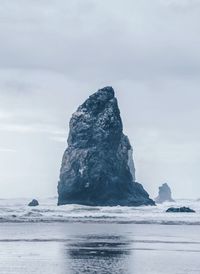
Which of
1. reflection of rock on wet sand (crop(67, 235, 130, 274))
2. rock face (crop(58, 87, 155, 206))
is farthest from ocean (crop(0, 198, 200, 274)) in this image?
rock face (crop(58, 87, 155, 206))

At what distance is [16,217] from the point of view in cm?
8425

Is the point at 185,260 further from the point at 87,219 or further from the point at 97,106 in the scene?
the point at 97,106

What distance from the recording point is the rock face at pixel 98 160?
11944cm

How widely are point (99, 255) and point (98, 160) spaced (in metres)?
81.7

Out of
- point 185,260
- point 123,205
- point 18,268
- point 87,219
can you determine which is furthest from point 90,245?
point 123,205

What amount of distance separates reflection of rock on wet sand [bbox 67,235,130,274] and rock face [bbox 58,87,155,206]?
218 ft

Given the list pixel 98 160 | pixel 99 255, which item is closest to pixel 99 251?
pixel 99 255

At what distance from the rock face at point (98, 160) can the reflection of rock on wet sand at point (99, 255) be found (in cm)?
6653

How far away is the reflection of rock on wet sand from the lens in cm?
3312

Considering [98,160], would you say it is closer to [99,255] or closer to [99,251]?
[99,251]

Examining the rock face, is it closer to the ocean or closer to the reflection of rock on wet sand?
the ocean

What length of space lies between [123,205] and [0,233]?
62.9 m

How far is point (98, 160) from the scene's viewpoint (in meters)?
121

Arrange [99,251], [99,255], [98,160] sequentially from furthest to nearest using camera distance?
[98,160] < [99,251] < [99,255]
